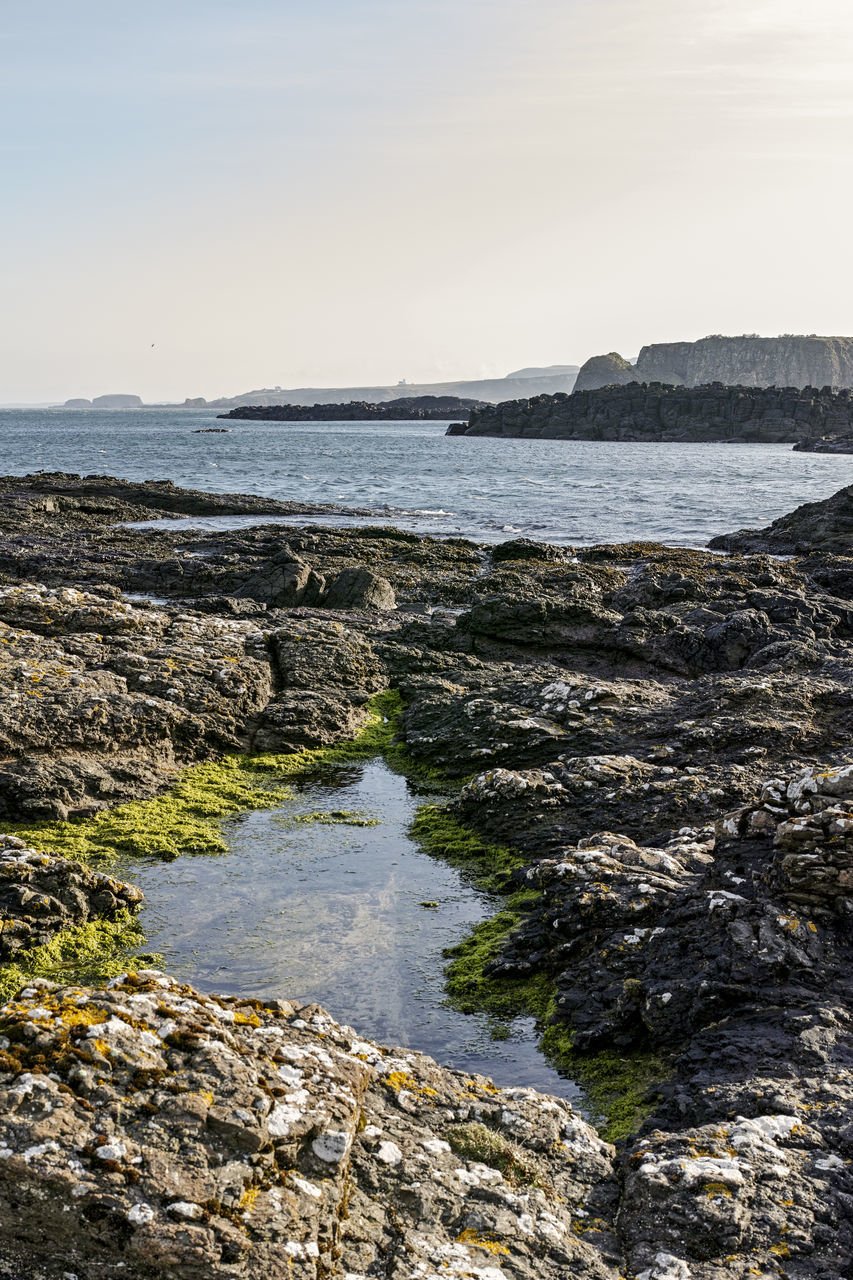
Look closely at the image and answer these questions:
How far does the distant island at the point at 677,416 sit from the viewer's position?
11950 centimetres

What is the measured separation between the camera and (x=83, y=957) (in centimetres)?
713

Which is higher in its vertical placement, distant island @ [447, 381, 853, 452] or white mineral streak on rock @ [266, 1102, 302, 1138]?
distant island @ [447, 381, 853, 452]

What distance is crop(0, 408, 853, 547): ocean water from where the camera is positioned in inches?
1560

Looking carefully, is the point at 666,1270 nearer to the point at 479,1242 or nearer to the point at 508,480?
the point at 479,1242

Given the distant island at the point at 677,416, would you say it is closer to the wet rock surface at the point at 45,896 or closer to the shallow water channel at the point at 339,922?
the shallow water channel at the point at 339,922

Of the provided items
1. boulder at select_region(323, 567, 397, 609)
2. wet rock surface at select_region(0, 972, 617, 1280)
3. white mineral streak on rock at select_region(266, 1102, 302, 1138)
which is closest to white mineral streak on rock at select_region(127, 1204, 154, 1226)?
wet rock surface at select_region(0, 972, 617, 1280)

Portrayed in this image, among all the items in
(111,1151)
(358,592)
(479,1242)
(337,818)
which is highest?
(358,592)

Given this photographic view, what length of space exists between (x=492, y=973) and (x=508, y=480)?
57136mm

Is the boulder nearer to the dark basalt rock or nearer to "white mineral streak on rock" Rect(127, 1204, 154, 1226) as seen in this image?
the dark basalt rock

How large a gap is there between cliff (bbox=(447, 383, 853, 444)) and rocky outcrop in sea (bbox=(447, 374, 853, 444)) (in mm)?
117

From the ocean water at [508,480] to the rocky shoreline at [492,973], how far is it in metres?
21.2

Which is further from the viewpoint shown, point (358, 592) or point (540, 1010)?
point (358, 592)

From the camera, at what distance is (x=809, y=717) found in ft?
35.7

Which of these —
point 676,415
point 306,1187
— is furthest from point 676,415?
point 306,1187
